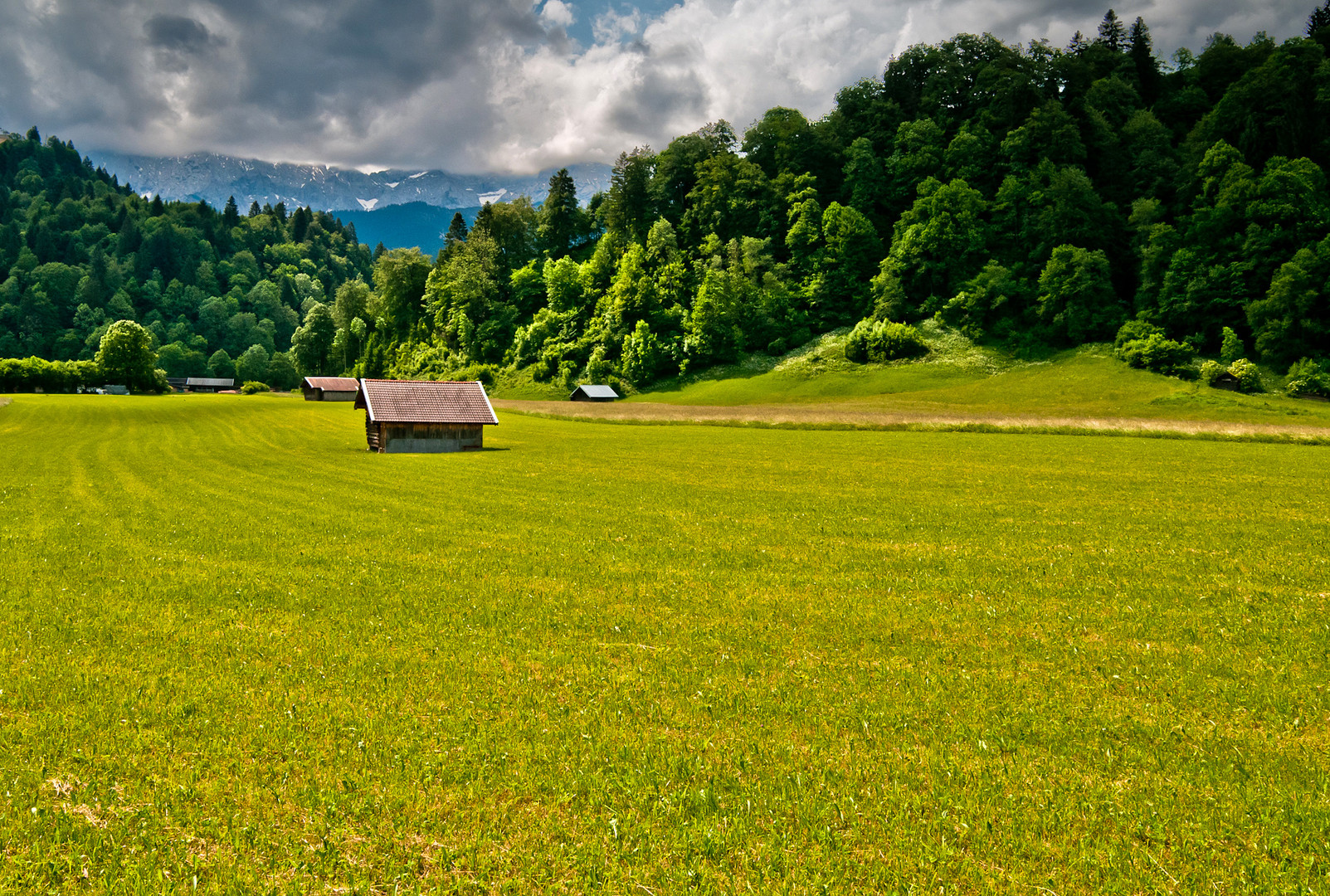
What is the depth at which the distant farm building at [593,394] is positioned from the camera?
12312 centimetres

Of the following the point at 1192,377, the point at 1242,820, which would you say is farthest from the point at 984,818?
the point at 1192,377

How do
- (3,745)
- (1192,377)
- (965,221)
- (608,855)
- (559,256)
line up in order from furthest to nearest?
(559,256) → (965,221) → (1192,377) → (3,745) → (608,855)

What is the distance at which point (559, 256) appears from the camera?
18638 cm

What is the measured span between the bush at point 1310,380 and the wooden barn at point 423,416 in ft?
343

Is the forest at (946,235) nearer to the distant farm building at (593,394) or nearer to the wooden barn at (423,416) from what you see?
the distant farm building at (593,394)

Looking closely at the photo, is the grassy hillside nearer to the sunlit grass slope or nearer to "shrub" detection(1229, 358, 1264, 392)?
the sunlit grass slope

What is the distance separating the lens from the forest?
348 ft

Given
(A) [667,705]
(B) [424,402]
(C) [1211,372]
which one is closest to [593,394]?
(B) [424,402]

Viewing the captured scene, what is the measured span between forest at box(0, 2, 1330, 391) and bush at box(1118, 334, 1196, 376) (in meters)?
0.37

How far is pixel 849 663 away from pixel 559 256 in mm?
187326

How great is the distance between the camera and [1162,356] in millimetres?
99062

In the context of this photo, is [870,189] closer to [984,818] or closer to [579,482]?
[579,482]

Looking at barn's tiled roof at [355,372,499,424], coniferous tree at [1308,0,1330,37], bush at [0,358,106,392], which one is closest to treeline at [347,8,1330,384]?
coniferous tree at [1308,0,1330,37]

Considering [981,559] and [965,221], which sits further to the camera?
[965,221]
